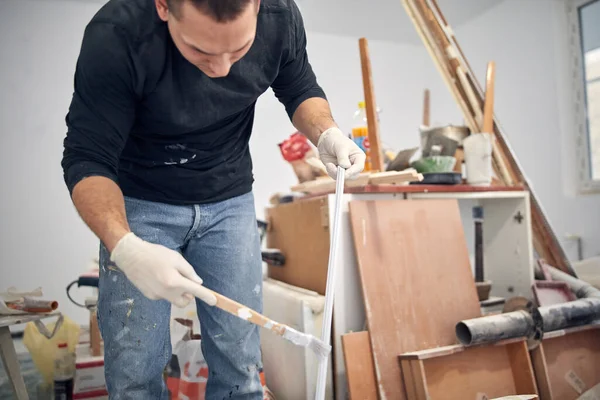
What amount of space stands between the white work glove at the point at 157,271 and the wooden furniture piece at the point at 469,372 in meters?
0.95

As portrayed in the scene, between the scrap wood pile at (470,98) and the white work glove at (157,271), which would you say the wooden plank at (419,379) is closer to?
the white work glove at (157,271)

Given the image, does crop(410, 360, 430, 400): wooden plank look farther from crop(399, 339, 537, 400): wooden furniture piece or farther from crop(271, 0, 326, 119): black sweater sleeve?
crop(271, 0, 326, 119): black sweater sleeve

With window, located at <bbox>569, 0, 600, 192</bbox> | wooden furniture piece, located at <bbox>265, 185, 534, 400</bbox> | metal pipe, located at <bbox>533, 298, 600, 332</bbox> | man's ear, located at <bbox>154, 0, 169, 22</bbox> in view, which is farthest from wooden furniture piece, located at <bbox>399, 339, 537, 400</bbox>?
window, located at <bbox>569, 0, 600, 192</bbox>

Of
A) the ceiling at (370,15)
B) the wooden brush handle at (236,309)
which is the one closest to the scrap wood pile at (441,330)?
the wooden brush handle at (236,309)

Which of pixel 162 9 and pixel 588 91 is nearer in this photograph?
pixel 162 9

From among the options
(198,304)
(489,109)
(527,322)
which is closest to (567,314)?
(527,322)

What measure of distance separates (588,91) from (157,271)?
3.43 meters

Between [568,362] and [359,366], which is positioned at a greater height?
[359,366]

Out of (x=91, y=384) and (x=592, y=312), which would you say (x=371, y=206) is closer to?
(x=592, y=312)

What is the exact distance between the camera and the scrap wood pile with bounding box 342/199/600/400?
1.51 metres

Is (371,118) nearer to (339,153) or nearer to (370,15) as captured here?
(339,153)

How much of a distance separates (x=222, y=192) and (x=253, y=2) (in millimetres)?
456

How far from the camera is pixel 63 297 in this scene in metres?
3.20

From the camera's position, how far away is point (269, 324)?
0.83 metres
